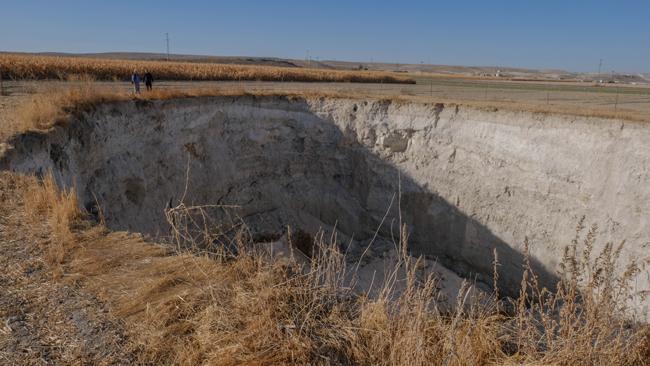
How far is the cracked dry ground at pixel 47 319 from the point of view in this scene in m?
3.23

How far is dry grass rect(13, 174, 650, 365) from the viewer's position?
315cm

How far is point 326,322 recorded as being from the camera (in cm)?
360

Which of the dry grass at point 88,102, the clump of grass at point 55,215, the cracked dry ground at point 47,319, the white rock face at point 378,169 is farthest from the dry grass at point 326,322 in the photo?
the dry grass at point 88,102

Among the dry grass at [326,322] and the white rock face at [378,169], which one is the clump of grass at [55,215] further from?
the white rock face at [378,169]

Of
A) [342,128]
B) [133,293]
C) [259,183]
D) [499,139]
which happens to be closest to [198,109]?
[259,183]

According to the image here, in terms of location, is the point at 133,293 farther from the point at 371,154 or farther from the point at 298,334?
the point at 371,154

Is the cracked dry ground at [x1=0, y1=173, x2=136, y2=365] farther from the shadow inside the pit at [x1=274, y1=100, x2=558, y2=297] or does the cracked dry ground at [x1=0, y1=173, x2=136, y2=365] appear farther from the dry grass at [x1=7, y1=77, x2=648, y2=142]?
the shadow inside the pit at [x1=274, y1=100, x2=558, y2=297]

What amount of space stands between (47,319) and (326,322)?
2203 millimetres

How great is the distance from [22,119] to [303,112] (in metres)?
10.2

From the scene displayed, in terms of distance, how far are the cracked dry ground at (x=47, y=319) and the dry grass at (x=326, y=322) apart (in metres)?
0.14

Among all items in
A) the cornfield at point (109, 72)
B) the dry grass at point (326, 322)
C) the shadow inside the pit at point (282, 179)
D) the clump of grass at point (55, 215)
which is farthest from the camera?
the cornfield at point (109, 72)

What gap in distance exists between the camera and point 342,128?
704 inches

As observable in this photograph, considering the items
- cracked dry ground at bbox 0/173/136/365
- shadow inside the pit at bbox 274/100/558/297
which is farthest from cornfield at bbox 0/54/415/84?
cracked dry ground at bbox 0/173/136/365

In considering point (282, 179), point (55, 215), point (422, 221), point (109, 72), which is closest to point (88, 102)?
point (55, 215)
